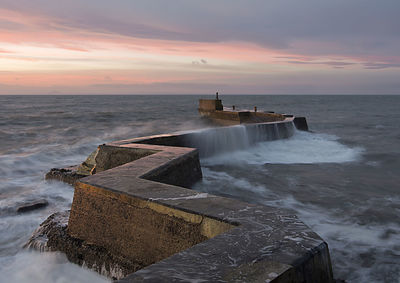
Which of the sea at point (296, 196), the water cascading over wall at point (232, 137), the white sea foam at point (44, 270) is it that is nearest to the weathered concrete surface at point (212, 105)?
the water cascading over wall at point (232, 137)

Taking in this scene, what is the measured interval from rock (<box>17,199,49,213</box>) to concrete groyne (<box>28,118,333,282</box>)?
2.54m

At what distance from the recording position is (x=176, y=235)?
3053 millimetres

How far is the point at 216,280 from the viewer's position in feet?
6.16

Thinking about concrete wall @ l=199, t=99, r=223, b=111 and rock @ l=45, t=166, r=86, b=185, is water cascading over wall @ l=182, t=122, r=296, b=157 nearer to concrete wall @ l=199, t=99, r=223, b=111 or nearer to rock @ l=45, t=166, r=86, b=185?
rock @ l=45, t=166, r=86, b=185

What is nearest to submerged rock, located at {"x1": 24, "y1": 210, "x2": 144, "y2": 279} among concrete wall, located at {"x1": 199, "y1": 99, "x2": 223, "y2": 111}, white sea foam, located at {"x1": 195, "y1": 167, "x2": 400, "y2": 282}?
white sea foam, located at {"x1": 195, "y1": 167, "x2": 400, "y2": 282}

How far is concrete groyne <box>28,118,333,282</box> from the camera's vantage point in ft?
6.68

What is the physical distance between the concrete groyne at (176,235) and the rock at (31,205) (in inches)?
99.9

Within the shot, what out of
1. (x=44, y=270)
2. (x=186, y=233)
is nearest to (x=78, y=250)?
(x=44, y=270)

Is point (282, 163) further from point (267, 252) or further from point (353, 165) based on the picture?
point (267, 252)

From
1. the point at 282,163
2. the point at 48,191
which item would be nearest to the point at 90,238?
the point at 48,191

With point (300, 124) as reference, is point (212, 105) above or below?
above

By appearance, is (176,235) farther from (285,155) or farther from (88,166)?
(285,155)

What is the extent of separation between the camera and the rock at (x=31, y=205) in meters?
6.23

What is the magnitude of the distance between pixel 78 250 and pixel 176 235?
1482 mm
